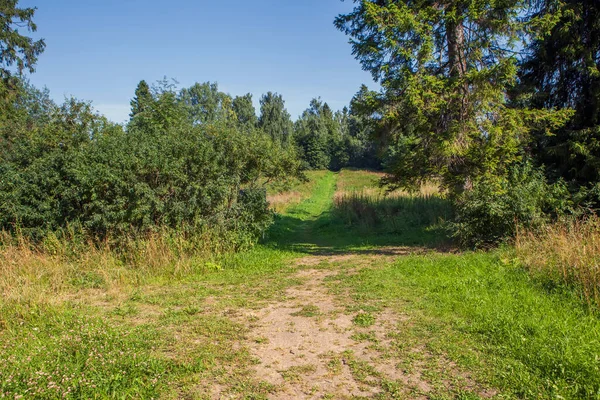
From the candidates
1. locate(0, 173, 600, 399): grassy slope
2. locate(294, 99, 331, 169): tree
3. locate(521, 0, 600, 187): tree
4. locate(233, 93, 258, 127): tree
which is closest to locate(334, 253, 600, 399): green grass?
locate(0, 173, 600, 399): grassy slope

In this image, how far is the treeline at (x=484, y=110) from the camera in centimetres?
942

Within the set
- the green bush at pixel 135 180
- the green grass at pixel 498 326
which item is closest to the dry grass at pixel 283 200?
the green bush at pixel 135 180

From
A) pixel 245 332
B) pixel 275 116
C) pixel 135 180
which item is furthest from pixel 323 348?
pixel 275 116

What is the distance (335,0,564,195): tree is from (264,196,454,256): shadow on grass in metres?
2.06

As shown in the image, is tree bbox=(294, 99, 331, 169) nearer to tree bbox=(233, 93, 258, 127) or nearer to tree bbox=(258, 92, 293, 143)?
tree bbox=(258, 92, 293, 143)

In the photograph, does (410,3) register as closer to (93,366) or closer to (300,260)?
(300,260)

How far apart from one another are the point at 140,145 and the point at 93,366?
23.0 feet

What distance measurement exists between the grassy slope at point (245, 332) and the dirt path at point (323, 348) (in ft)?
0.61

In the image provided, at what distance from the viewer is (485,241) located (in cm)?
979

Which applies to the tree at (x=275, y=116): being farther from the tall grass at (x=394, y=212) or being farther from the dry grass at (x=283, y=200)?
the tall grass at (x=394, y=212)

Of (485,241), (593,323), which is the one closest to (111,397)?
(593,323)

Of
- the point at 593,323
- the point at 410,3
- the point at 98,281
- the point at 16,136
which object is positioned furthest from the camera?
the point at 16,136

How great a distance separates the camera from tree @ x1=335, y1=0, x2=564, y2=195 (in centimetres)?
947

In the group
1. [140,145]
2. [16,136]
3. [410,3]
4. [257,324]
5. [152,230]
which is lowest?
[257,324]
